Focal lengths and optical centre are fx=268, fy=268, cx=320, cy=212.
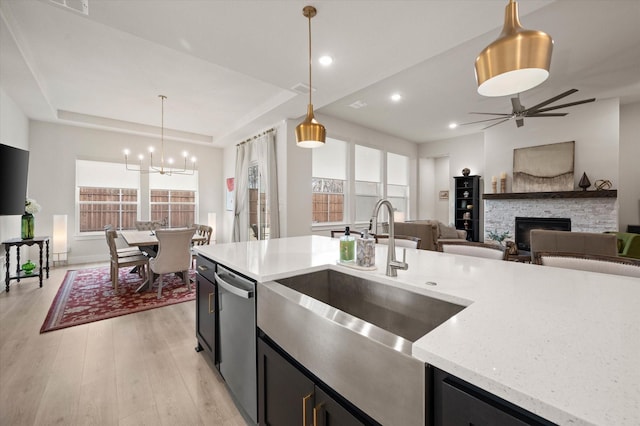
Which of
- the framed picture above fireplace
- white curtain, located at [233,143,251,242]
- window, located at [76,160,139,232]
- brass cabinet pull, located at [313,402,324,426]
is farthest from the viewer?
white curtain, located at [233,143,251,242]

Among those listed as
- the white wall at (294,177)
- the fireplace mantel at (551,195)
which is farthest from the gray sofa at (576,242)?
the white wall at (294,177)

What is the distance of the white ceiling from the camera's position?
7.37ft

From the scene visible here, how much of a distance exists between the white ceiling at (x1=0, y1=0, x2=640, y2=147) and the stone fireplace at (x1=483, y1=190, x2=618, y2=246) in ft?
5.57

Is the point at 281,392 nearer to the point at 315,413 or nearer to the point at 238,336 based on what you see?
the point at 315,413

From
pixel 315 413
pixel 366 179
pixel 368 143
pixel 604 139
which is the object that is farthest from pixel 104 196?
pixel 604 139

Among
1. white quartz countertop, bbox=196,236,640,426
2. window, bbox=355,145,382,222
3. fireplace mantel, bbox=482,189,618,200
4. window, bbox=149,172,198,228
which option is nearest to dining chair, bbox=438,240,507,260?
white quartz countertop, bbox=196,236,640,426

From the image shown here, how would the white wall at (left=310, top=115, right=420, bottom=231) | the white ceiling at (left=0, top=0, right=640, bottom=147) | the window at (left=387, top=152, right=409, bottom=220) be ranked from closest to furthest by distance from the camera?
1. the white ceiling at (left=0, top=0, right=640, bottom=147)
2. the white wall at (left=310, top=115, right=420, bottom=231)
3. the window at (left=387, top=152, right=409, bottom=220)

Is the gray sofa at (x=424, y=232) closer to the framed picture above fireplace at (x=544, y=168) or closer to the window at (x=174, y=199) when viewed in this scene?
the framed picture above fireplace at (x=544, y=168)

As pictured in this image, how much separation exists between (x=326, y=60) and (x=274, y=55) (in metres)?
0.56

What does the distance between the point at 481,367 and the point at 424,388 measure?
0.15m

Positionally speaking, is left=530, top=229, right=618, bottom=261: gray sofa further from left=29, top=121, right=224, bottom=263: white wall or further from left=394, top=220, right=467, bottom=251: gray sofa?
left=29, top=121, right=224, bottom=263: white wall

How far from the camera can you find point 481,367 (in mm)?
584

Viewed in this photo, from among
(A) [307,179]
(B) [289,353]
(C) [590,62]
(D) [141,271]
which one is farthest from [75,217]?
(C) [590,62]

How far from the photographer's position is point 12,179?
9.81ft
